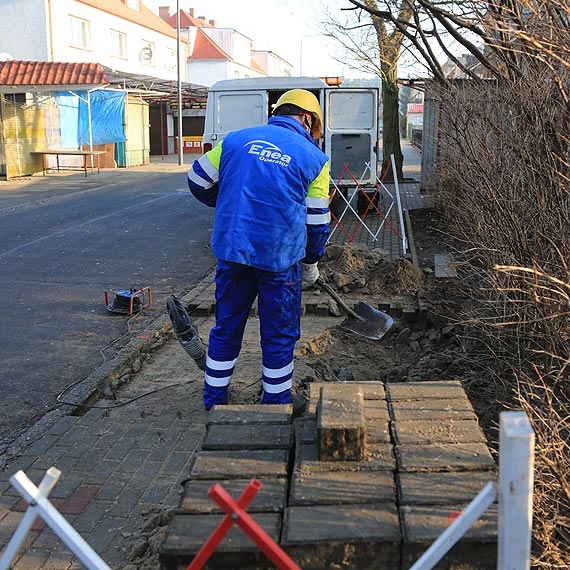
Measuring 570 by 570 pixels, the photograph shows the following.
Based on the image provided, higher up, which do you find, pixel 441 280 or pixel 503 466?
pixel 503 466

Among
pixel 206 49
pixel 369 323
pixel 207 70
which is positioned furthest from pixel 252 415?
pixel 206 49

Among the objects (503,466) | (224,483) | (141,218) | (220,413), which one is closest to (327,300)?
(220,413)

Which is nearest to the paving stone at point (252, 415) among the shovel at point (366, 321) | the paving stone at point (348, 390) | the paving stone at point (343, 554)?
the paving stone at point (348, 390)

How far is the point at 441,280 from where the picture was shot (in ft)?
26.8

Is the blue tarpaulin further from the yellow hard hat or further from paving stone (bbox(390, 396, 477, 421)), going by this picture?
paving stone (bbox(390, 396, 477, 421))

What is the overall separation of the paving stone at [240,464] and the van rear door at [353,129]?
11.3 metres

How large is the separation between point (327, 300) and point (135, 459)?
3.74 m

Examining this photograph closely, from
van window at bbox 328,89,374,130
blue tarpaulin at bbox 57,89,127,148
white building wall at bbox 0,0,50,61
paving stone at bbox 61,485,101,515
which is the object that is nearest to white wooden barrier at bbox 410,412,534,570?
paving stone at bbox 61,485,101,515

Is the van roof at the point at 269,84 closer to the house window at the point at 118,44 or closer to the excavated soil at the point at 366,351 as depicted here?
the excavated soil at the point at 366,351

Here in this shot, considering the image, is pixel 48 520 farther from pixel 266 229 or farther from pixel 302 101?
pixel 302 101

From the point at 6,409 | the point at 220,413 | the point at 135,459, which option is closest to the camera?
the point at 220,413

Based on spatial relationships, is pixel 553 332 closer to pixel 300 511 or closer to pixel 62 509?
pixel 300 511

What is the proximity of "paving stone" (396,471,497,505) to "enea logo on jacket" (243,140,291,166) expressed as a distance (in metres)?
2.34

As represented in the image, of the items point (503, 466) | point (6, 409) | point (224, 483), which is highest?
point (503, 466)
